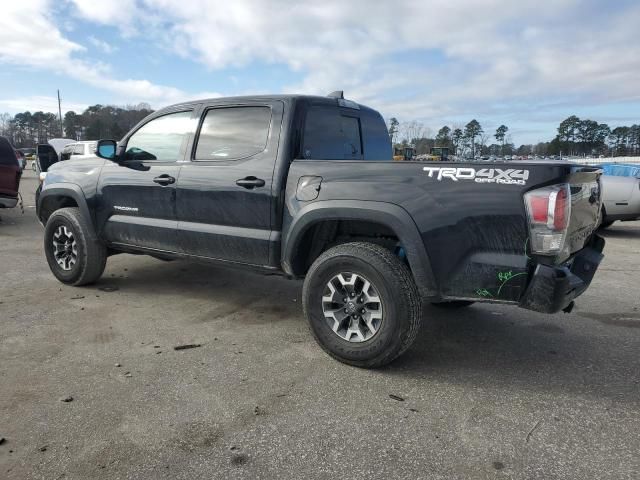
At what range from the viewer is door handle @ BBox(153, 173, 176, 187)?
4363mm

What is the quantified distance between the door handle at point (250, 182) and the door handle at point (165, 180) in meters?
0.82

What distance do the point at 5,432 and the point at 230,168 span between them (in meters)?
2.34

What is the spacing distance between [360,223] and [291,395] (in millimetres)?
1328

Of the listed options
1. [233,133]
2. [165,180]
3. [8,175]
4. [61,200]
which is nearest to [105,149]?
[165,180]

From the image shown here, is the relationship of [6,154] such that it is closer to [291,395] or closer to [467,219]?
[291,395]

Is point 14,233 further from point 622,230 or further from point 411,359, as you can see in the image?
point 622,230

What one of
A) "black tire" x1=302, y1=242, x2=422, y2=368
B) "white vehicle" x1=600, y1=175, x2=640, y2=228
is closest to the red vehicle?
"black tire" x1=302, y1=242, x2=422, y2=368

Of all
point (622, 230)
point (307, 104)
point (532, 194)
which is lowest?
point (622, 230)

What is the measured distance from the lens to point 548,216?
2766 mm

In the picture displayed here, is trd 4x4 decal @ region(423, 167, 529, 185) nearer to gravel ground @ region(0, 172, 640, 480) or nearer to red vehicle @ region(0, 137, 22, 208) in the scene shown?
gravel ground @ region(0, 172, 640, 480)

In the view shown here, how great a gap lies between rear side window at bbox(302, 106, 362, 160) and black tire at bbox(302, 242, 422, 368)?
1004 millimetres

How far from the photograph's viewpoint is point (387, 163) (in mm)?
3236

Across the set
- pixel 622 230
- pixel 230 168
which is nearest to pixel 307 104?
pixel 230 168

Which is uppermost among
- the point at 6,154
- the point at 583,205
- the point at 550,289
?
the point at 6,154
